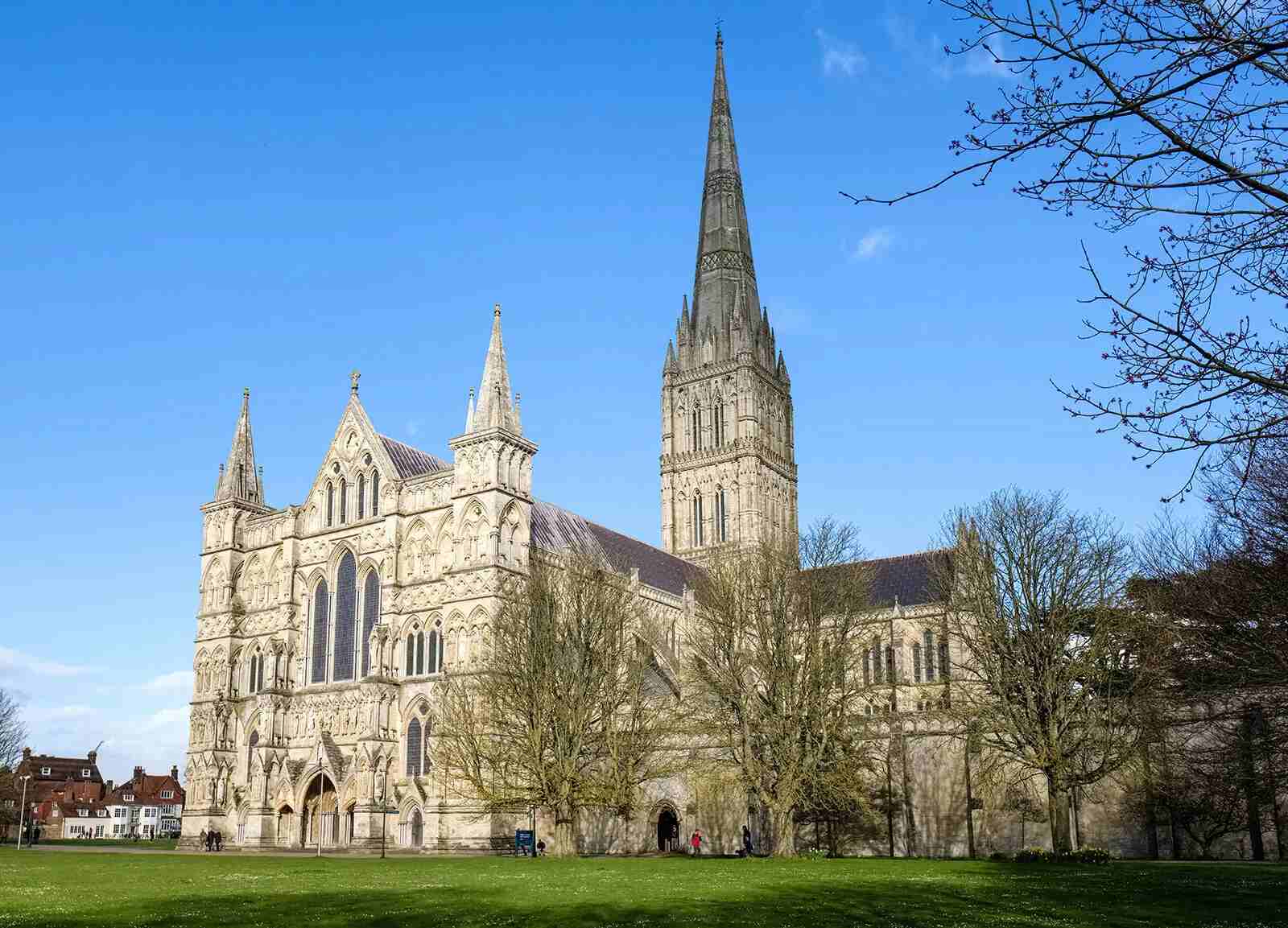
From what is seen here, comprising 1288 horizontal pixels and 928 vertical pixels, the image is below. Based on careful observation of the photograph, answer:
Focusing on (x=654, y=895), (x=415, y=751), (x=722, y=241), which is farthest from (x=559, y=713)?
(x=722, y=241)

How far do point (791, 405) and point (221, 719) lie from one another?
5008 centimetres

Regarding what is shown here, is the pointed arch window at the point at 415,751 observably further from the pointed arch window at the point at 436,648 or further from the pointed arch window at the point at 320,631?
the pointed arch window at the point at 320,631

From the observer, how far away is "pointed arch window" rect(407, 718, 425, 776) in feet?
169

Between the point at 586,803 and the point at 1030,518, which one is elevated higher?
the point at 1030,518

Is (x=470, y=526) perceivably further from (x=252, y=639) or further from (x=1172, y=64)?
(x=1172, y=64)

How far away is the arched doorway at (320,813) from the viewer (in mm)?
53250

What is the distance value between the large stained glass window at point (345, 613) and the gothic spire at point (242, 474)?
9.36 metres

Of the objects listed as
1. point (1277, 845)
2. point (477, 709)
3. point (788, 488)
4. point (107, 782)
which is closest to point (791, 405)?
point (788, 488)

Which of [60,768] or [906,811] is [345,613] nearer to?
[906,811]

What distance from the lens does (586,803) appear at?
4347 cm

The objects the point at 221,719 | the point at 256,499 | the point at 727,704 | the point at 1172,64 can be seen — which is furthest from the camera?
the point at 256,499

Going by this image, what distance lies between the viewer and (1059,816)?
3719 cm

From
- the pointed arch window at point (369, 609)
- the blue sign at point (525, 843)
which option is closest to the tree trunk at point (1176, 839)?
the blue sign at point (525, 843)

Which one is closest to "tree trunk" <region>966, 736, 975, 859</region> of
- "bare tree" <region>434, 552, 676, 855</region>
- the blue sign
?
"bare tree" <region>434, 552, 676, 855</region>
